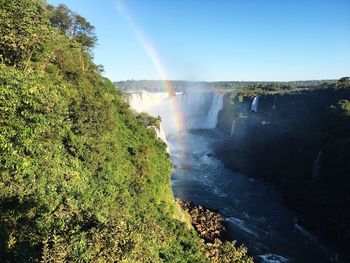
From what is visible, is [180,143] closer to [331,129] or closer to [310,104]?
[310,104]

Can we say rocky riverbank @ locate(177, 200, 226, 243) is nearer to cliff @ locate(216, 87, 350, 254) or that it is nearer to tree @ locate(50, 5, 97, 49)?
cliff @ locate(216, 87, 350, 254)

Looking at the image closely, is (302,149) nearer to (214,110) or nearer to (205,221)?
(205,221)

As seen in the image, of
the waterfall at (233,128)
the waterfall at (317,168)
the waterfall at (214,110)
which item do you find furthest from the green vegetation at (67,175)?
the waterfall at (214,110)

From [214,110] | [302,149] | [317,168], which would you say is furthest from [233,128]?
[317,168]

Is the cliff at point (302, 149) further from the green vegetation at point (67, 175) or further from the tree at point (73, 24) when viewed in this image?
the tree at point (73, 24)

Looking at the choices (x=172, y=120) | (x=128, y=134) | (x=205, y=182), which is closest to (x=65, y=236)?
(x=128, y=134)
